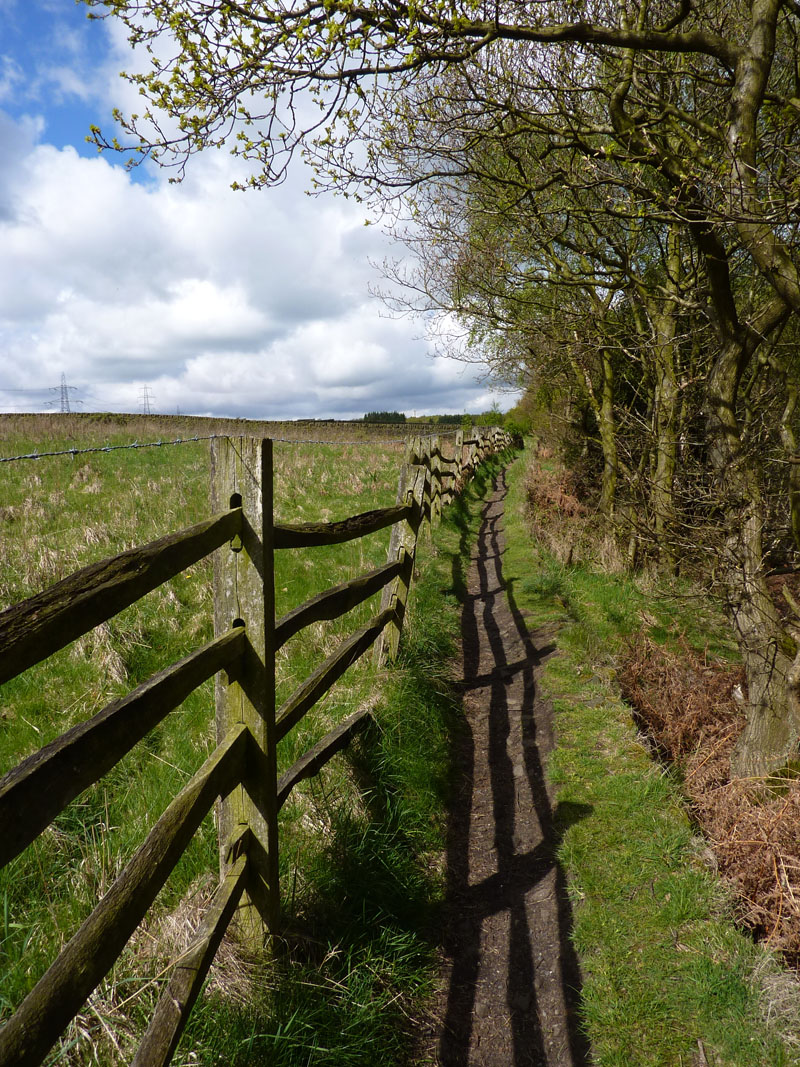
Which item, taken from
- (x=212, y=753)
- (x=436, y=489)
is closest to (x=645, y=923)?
(x=212, y=753)

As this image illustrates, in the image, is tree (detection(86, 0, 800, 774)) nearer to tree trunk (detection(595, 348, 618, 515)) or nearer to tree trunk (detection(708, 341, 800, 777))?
tree trunk (detection(708, 341, 800, 777))

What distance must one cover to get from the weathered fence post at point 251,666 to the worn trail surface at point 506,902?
1.04 meters

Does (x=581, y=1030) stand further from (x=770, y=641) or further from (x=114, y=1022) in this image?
(x=770, y=641)

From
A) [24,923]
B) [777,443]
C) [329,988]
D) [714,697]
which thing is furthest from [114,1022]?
[777,443]

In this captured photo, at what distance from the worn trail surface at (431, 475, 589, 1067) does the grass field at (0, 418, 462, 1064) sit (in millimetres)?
255

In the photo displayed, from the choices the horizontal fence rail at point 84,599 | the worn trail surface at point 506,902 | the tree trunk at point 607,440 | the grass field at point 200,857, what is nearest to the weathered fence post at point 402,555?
the grass field at point 200,857

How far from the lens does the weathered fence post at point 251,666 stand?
8.01 feet

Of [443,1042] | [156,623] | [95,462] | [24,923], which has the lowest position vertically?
[443,1042]

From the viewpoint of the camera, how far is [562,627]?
7.09 meters

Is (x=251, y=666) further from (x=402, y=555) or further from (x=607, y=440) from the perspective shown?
(x=607, y=440)

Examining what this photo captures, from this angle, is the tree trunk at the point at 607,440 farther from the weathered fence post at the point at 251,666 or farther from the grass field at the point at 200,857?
the weathered fence post at the point at 251,666

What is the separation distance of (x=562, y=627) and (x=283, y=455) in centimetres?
1011

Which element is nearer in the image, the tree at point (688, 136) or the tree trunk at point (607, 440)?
the tree at point (688, 136)

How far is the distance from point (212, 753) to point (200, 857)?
2.77ft
